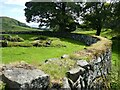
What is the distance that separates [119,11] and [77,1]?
52.3 ft

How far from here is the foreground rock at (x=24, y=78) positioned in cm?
513

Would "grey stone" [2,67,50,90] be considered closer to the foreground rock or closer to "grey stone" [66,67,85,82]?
the foreground rock

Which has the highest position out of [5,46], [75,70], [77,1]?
[77,1]

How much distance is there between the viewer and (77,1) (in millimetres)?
46219

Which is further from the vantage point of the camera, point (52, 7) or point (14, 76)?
point (52, 7)

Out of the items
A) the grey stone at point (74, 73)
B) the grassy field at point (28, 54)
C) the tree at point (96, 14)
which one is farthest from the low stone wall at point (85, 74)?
the tree at point (96, 14)

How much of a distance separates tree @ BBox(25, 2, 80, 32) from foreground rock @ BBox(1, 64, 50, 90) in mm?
36905

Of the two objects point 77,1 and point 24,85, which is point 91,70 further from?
point 77,1

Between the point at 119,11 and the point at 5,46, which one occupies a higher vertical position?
the point at 119,11

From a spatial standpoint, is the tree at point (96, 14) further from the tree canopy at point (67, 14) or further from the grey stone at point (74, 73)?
the grey stone at point (74, 73)

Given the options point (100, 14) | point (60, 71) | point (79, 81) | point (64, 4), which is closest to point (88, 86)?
point (79, 81)

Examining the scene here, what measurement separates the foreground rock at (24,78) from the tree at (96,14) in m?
35.0

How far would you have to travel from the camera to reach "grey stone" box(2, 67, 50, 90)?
5.12 metres

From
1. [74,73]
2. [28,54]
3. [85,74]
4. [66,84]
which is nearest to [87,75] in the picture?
[85,74]
